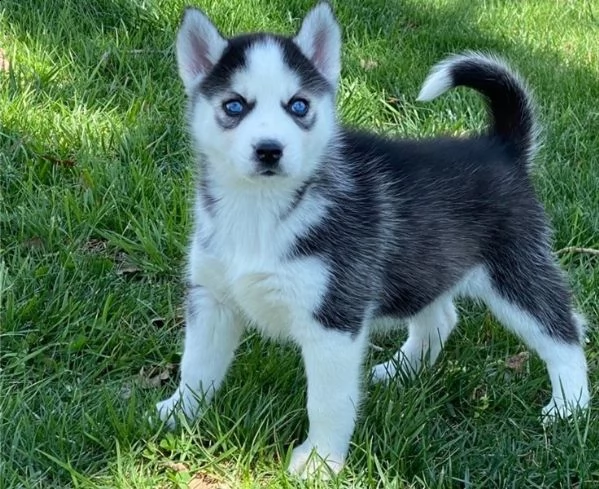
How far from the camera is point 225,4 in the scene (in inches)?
244

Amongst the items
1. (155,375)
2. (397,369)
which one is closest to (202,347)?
(155,375)

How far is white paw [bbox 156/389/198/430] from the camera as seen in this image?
3.14 meters

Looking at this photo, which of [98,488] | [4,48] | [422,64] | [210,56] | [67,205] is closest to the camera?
[98,488]

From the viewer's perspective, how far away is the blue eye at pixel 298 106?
113 inches

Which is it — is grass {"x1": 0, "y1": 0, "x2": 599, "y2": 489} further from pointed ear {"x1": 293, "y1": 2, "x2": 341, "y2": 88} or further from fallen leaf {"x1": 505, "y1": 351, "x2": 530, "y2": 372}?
pointed ear {"x1": 293, "y1": 2, "x2": 341, "y2": 88}

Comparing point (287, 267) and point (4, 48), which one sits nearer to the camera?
point (287, 267)

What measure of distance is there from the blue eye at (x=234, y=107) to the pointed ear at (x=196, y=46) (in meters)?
0.26

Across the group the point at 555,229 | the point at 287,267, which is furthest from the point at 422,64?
the point at 287,267

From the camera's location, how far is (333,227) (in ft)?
10.1

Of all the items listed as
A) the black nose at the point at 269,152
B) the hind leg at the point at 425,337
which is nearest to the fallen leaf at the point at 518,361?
the hind leg at the point at 425,337

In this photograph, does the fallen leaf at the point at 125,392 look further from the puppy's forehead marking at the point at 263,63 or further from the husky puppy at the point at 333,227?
the puppy's forehead marking at the point at 263,63

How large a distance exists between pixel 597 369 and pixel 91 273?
2.26 metres

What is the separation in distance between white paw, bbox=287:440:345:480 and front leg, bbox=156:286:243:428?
16.4 inches

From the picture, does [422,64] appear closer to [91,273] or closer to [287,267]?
[91,273]
